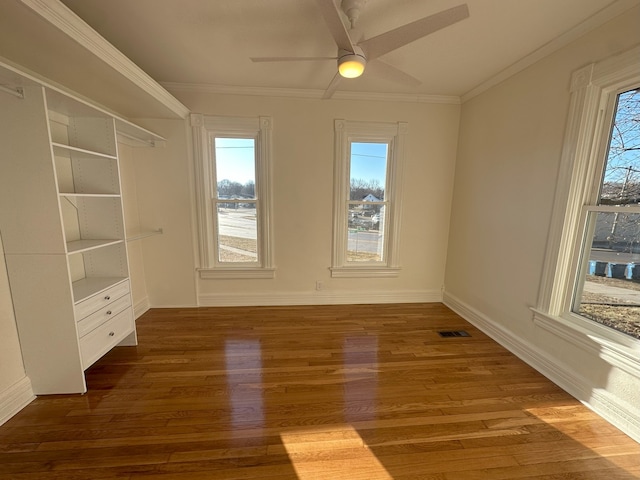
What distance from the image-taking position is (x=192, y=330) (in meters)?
2.81

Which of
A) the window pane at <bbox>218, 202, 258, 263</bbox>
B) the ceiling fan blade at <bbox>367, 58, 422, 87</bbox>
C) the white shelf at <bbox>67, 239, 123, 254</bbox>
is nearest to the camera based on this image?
the white shelf at <bbox>67, 239, 123, 254</bbox>

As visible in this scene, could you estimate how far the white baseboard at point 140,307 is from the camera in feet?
10.1

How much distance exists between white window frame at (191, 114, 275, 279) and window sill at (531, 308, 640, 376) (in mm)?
2865

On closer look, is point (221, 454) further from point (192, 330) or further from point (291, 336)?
point (192, 330)

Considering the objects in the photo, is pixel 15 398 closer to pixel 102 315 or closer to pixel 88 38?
pixel 102 315

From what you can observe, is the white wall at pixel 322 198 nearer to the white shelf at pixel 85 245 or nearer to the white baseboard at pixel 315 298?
the white baseboard at pixel 315 298

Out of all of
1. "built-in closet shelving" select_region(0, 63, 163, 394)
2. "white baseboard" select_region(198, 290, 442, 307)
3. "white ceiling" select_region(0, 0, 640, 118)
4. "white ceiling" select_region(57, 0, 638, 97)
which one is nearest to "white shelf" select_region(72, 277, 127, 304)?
"built-in closet shelving" select_region(0, 63, 163, 394)

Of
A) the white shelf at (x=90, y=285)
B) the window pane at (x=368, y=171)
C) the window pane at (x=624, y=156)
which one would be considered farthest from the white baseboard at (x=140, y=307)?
the window pane at (x=624, y=156)

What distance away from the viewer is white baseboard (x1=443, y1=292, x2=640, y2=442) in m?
1.63

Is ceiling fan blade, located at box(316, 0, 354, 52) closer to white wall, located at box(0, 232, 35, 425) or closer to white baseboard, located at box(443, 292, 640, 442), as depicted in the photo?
white wall, located at box(0, 232, 35, 425)

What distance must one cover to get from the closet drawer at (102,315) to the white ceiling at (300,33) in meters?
2.12

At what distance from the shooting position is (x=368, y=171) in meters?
3.43

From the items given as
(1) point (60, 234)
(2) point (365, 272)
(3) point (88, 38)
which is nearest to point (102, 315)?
(1) point (60, 234)

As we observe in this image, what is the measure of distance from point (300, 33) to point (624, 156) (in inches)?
97.8
